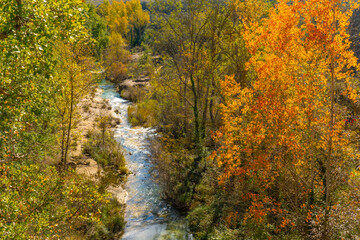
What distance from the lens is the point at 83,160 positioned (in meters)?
14.6

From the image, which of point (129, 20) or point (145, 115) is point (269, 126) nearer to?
point (145, 115)

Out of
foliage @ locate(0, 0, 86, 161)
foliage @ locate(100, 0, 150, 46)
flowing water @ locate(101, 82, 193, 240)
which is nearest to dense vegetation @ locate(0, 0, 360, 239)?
foliage @ locate(0, 0, 86, 161)

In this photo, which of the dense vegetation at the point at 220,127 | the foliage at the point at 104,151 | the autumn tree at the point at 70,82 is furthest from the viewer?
the foliage at the point at 104,151

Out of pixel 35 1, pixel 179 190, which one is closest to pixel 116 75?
pixel 179 190

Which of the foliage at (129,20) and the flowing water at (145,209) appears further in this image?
the foliage at (129,20)

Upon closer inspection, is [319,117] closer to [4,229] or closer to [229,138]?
[229,138]

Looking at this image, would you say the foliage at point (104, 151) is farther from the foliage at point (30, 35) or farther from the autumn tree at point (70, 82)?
the foliage at point (30, 35)

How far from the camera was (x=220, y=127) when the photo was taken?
959 centimetres

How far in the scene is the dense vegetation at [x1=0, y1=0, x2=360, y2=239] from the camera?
4570 millimetres

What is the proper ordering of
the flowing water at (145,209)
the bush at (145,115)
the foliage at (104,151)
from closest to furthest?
1. the flowing water at (145,209)
2. the foliage at (104,151)
3. the bush at (145,115)

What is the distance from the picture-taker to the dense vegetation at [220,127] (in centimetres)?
457

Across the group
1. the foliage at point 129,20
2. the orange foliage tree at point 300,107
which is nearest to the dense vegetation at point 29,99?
the orange foliage tree at point 300,107

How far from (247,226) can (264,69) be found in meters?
5.59

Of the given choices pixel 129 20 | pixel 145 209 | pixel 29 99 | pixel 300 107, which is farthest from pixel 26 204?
pixel 129 20
